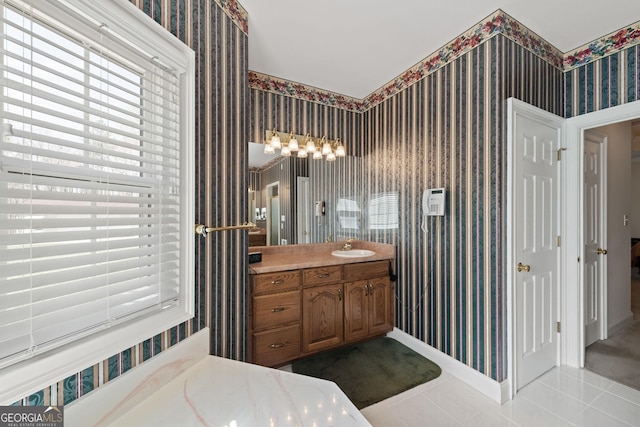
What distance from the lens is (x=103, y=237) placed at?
0.88 m

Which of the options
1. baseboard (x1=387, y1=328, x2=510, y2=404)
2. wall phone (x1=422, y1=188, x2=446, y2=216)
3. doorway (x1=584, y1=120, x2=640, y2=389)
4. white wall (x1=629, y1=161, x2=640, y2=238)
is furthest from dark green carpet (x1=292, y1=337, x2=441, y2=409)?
white wall (x1=629, y1=161, x2=640, y2=238)

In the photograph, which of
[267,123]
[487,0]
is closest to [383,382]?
[267,123]

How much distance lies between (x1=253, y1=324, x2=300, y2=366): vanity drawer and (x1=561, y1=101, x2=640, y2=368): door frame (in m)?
2.24

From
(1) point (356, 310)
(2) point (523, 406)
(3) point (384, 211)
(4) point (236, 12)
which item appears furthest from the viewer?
(3) point (384, 211)

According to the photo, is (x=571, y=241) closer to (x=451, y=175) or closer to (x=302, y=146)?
(x=451, y=175)

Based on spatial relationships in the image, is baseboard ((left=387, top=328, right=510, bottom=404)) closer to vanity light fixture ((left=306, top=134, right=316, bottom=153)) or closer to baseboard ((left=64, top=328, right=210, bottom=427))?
baseboard ((left=64, top=328, right=210, bottom=427))

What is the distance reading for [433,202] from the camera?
2197 millimetres

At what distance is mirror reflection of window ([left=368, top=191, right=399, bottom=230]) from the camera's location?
2.72 m

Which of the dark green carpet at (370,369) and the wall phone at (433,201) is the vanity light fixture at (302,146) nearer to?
the wall phone at (433,201)

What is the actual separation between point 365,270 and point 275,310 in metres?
0.92

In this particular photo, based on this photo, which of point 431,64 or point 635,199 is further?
point 635,199

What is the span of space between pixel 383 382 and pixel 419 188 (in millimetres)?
1621

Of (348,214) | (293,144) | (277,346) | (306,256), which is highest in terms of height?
(293,144)

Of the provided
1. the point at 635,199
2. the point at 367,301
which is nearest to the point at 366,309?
the point at 367,301
